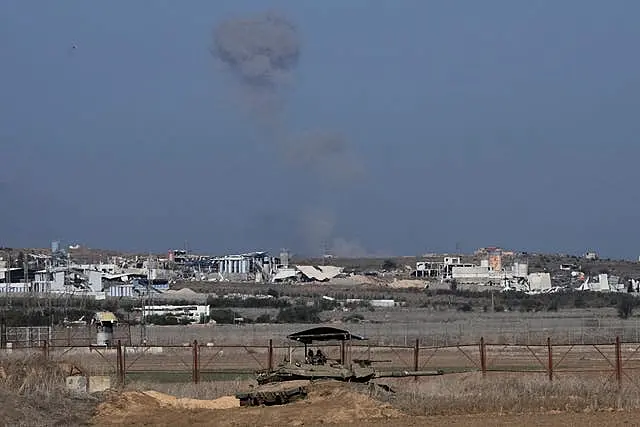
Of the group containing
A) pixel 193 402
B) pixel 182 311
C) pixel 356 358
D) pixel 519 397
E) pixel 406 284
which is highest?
pixel 406 284

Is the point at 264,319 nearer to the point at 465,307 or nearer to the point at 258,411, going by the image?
the point at 465,307

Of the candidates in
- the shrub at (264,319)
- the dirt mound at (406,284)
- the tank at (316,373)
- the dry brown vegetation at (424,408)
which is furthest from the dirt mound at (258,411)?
the dirt mound at (406,284)

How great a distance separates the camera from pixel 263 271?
616ft

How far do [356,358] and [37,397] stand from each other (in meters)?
22.6

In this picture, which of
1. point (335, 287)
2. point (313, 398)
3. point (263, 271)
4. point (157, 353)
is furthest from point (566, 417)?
point (263, 271)

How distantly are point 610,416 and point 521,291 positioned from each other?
12473cm

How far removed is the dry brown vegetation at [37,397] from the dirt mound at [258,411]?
0.84 metres

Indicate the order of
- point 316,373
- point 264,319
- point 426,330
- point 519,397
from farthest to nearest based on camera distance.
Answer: point 264,319 → point 426,330 → point 316,373 → point 519,397

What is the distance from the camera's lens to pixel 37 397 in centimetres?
3409

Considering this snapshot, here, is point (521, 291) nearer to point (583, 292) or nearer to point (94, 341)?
point (583, 292)

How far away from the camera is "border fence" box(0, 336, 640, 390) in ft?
172

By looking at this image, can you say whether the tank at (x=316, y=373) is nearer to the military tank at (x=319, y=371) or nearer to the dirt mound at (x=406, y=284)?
the military tank at (x=319, y=371)

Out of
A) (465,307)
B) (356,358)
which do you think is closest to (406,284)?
(465,307)

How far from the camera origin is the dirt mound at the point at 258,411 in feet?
106
